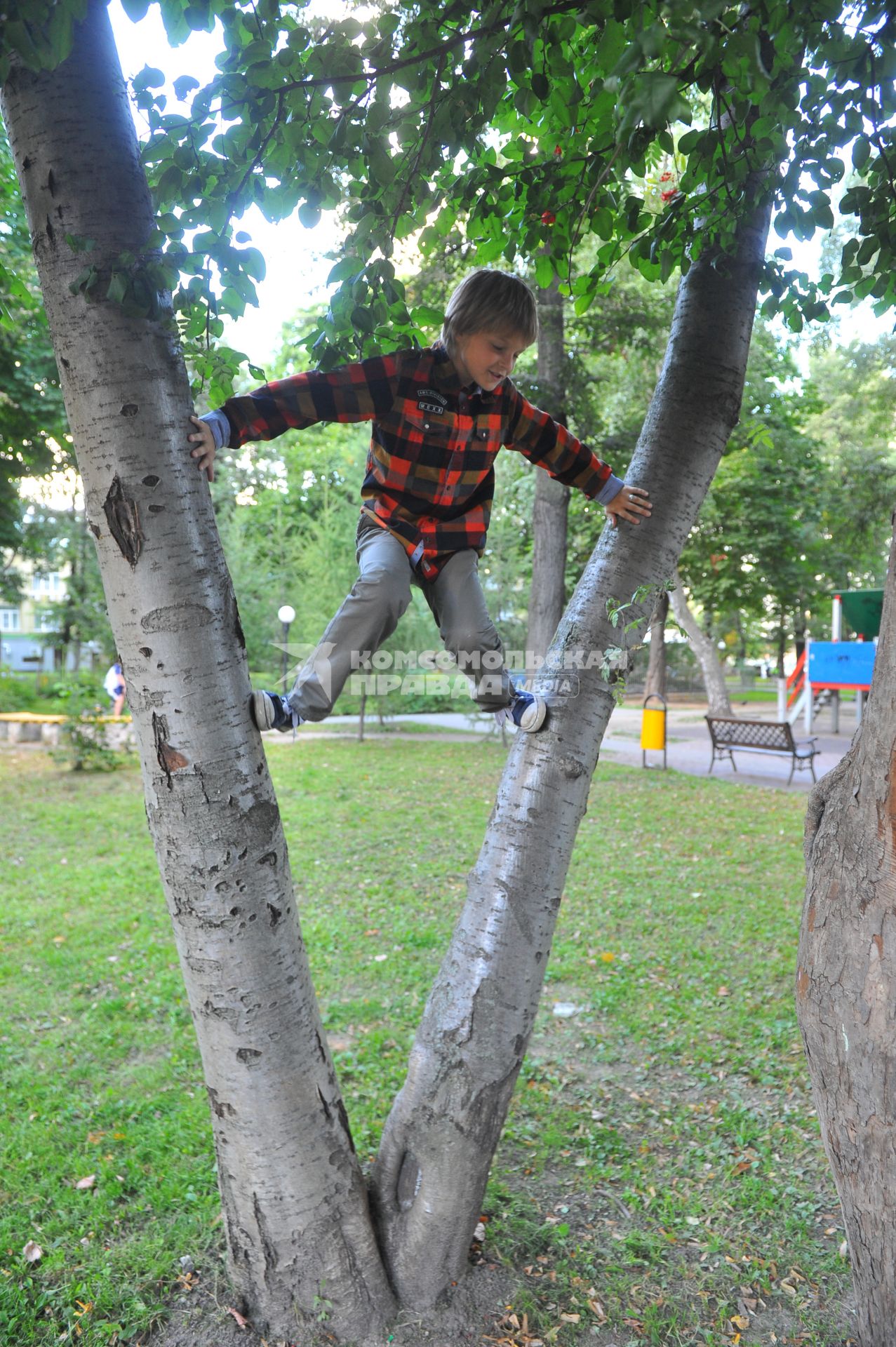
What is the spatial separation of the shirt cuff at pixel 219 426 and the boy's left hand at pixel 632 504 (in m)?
1.17

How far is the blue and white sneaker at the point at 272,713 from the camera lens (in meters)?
2.26

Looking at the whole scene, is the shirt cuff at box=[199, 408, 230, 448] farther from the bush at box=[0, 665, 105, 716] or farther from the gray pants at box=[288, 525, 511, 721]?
the bush at box=[0, 665, 105, 716]

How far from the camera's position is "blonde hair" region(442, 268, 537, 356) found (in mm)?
2523

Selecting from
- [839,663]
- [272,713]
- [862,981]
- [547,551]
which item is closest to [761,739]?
[547,551]

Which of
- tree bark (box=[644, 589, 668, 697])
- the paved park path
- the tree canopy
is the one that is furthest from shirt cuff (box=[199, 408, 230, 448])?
tree bark (box=[644, 589, 668, 697])

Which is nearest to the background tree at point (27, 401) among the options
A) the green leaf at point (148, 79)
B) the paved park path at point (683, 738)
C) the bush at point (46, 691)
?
the bush at point (46, 691)

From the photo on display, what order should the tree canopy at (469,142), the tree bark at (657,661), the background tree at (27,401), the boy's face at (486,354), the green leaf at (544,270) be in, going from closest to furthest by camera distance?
1. the tree canopy at (469,142)
2. the boy's face at (486,354)
3. the green leaf at (544,270)
4. the background tree at (27,401)
5. the tree bark at (657,661)

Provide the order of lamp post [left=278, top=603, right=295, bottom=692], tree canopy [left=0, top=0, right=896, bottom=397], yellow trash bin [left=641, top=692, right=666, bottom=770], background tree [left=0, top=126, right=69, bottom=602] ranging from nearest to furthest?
tree canopy [left=0, top=0, right=896, bottom=397] → background tree [left=0, top=126, right=69, bottom=602] → yellow trash bin [left=641, top=692, right=666, bottom=770] → lamp post [left=278, top=603, right=295, bottom=692]

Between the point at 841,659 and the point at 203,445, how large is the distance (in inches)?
618

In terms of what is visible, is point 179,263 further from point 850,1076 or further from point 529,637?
point 529,637

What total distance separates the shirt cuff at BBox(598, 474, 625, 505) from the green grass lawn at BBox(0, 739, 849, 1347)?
2460 mm

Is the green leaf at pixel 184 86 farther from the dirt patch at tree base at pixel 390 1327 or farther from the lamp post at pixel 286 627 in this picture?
the lamp post at pixel 286 627

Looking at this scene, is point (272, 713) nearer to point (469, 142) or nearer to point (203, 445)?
point (203, 445)

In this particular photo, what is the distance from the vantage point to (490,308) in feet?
8.29
